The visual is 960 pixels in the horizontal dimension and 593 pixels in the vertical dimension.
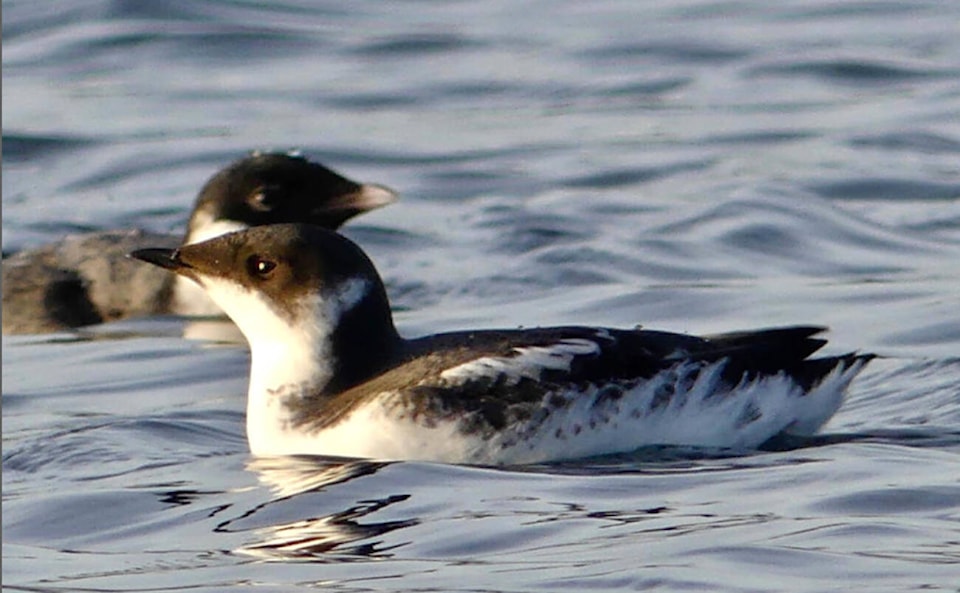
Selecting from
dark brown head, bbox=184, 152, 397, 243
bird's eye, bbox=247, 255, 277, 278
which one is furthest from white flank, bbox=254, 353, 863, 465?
dark brown head, bbox=184, 152, 397, 243

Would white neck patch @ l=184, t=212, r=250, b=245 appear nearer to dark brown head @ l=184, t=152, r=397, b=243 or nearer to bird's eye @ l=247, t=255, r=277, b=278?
dark brown head @ l=184, t=152, r=397, b=243

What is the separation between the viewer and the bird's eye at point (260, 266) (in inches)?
359

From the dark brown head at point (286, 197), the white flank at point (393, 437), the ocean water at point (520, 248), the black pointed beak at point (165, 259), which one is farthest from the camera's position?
the dark brown head at point (286, 197)

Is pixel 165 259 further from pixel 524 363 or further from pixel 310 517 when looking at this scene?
pixel 310 517

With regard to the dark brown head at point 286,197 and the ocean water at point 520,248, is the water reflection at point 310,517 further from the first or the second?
the dark brown head at point 286,197

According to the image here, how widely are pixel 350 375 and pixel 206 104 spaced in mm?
10400

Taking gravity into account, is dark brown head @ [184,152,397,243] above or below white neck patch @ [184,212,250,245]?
above

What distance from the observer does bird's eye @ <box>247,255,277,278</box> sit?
9.12m

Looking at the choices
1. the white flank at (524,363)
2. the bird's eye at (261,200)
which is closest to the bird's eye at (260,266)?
the white flank at (524,363)

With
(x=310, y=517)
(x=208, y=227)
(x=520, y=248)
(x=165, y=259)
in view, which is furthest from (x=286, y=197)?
(x=310, y=517)

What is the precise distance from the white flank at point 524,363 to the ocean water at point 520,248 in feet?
1.09

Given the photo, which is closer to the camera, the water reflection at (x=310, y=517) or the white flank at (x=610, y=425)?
the water reflection at (x=310, y=517)

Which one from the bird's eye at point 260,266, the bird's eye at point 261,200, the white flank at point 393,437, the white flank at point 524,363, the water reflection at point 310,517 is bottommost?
the water reflection at point 310,517

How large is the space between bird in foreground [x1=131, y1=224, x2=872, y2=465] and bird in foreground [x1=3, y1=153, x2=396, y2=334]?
11.5ft
